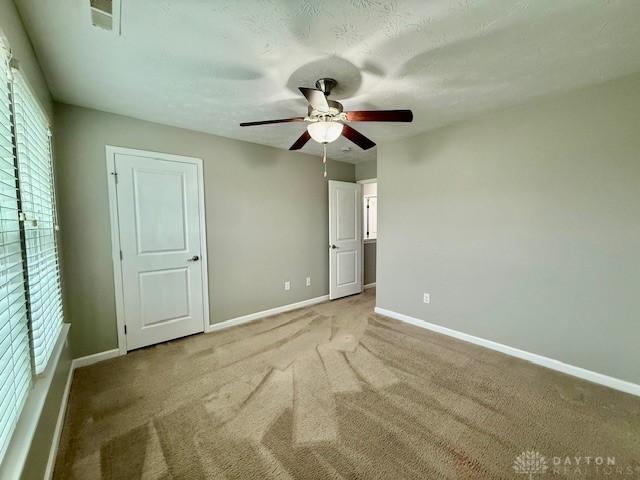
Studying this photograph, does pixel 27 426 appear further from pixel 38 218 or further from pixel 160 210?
pixel 160 210

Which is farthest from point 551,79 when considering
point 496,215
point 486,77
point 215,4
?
point 215,4

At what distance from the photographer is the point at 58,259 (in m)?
2.16

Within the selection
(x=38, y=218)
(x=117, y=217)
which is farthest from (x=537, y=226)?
(x=117, y=217)

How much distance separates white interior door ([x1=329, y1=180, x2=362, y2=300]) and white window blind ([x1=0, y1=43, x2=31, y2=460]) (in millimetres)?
3424

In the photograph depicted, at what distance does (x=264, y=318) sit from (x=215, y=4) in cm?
320

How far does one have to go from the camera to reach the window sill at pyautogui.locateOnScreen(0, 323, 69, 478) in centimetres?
95

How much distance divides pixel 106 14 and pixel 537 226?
3.34 m

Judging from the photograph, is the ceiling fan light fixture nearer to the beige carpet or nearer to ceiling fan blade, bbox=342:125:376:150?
ceiling fan blade, bbox=342:125:376:150

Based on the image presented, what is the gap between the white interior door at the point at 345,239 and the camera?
434cm

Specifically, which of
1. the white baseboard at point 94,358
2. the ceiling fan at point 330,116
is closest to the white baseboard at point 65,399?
the white baseboard at point 94,358

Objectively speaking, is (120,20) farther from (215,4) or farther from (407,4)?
(407,4)

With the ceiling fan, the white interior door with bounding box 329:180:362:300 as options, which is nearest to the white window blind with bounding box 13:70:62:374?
the ceiling fan

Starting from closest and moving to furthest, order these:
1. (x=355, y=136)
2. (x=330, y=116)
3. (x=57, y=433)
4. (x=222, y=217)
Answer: (x=57, y=433), (x=330, y=116), (x=355, y=136), (x=222, y=217)

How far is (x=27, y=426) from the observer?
113cm
